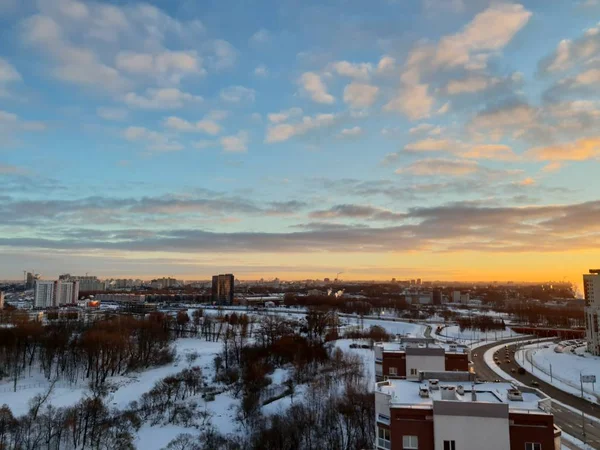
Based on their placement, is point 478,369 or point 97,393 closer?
point 97,393

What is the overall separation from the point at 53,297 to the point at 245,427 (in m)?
110

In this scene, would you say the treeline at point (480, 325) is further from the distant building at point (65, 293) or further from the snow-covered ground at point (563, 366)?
the distant building at point (65, 293)

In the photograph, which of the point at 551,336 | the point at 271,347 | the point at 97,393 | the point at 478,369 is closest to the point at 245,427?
the point at 97,393

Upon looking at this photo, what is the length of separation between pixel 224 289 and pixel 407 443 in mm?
127847

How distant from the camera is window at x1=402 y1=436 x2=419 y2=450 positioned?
44.5 ft

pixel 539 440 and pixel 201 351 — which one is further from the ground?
pixel 539 440

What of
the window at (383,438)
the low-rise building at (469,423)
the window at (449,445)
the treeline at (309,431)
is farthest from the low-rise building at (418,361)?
the window at (449,445)

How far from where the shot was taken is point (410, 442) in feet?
44.5

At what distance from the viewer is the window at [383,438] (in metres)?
14.4

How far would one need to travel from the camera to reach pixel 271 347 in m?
48.2

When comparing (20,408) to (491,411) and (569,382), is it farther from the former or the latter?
(569,382)

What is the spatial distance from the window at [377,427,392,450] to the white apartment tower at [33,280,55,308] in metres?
125

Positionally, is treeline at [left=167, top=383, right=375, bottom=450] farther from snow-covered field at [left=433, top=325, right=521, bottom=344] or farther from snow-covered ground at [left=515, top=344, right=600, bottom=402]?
snow-covered field at [left=433, top=325, right=521, bottom=344]

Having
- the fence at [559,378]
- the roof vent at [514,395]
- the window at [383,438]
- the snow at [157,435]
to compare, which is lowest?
the snow at [157,435]
